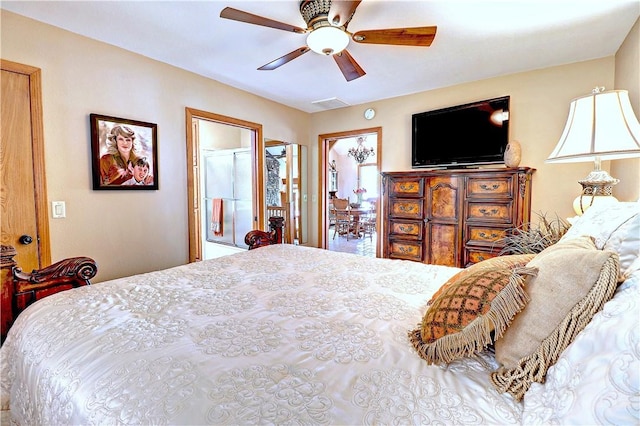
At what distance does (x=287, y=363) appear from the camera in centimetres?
83

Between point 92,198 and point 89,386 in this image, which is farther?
point 92,198

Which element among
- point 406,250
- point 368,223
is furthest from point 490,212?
point 368,223

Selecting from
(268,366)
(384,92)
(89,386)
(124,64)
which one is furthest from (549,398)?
(384,92)

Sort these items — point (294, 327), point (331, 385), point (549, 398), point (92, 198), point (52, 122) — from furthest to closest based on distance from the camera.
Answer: point (92, 198)
point (52, 122)
point (294, 327)
point (331, 385)
point (549, 398)

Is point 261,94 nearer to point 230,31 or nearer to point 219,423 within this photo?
point 230,31

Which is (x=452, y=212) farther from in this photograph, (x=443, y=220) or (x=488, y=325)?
(x=488, y=325)

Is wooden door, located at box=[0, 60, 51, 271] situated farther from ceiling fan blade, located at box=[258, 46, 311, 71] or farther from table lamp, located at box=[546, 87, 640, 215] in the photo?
table lamp, located at box=[546, 87, 640, 215]

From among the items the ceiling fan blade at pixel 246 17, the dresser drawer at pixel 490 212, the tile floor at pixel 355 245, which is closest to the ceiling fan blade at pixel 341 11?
the ceiling fan blade at pixel 246 17

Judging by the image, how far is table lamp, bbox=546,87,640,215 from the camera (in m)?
1.54

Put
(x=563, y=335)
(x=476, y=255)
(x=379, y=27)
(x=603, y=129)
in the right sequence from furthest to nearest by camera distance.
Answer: (x=476, y=255) < (x=379, y=27) < (x=603, y=129) < (x=563, y=335)

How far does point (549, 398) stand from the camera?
2.06ft

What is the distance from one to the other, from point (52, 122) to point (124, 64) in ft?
2.56

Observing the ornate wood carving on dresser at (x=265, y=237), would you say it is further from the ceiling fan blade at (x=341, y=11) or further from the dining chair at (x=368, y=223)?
the dining chair at (x=368, y=223)

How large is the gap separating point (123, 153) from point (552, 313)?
305cm
